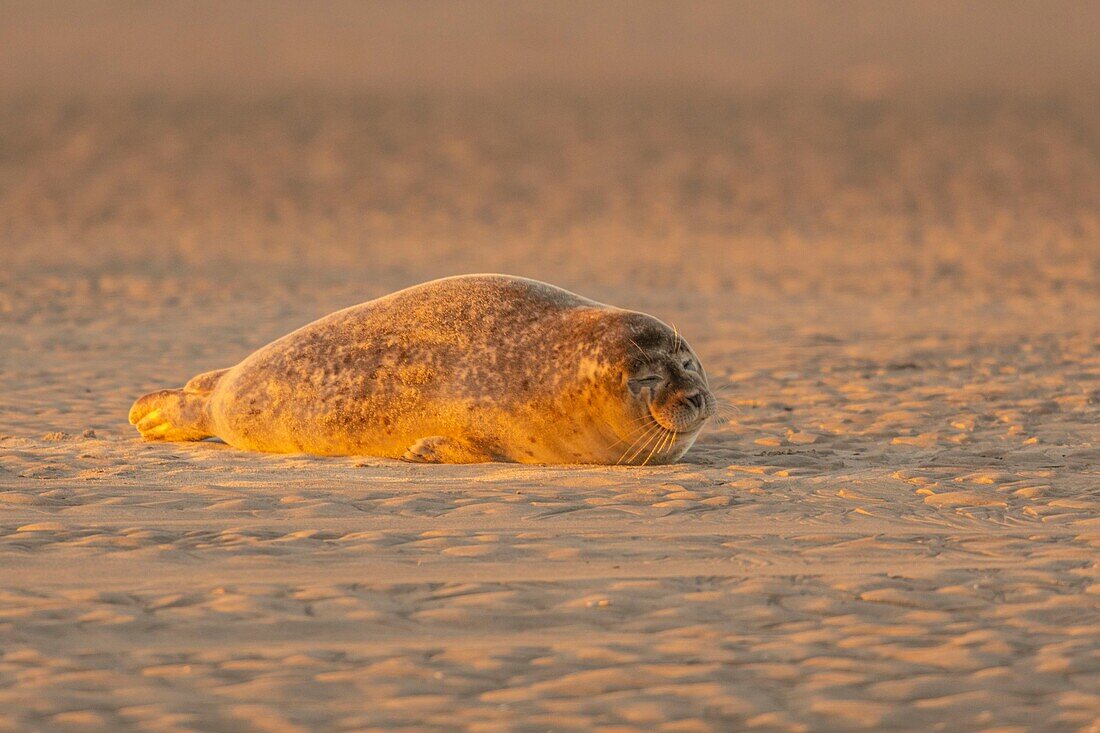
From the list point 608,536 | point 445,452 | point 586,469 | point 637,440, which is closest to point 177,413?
point 445,452

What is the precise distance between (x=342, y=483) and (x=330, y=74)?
1209 inches

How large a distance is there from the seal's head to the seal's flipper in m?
2.02

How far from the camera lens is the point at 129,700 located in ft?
12.2

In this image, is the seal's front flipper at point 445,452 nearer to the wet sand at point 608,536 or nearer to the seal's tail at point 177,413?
the wet sand at point 608,536

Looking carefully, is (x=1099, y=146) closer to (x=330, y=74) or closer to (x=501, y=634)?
(x=330, y=74)

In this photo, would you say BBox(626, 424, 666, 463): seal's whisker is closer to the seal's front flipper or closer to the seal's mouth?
the seal's mouth

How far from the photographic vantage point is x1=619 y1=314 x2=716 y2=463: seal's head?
6379 millimetres

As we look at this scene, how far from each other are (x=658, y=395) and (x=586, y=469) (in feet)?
1.31

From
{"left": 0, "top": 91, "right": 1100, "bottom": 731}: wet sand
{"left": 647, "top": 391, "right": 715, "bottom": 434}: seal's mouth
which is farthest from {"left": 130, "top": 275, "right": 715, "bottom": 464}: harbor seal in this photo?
{"left": 0, "top": 91, "right": 1100, "bottom": 731}: wet sand

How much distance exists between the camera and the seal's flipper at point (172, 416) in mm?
7387

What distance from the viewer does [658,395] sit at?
6398mm

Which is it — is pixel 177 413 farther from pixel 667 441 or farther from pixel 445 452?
pixel 667 441

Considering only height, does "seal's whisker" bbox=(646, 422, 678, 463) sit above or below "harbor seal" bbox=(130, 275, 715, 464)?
below

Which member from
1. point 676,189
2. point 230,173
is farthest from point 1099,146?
point 230,173
